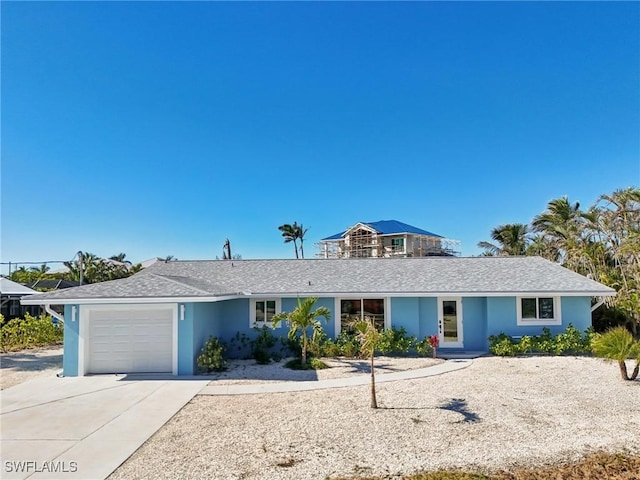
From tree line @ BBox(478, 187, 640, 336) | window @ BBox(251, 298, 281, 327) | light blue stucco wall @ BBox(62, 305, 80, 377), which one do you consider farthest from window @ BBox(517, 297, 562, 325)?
light blue stucco wall @ BBox(62, 305, 80, 377)

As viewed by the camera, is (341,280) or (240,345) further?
(341,280)

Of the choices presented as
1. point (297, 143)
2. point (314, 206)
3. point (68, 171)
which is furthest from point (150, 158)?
point (314, 206)

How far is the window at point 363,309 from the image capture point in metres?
15.7

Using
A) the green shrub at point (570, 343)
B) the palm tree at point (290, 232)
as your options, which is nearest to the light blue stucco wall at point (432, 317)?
the green shrub at point (570, 343)

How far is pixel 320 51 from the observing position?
15.7m

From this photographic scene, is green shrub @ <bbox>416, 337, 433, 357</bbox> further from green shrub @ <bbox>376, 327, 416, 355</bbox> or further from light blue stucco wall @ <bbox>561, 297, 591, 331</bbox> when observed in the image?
light blue stucco wall @ <bbox>561, 297, 591, 331</bbox>

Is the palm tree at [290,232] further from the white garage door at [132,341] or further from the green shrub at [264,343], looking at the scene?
the white garage door at [132,341]

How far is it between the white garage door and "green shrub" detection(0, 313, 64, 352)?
31.4 feet

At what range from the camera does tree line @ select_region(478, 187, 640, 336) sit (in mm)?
17469

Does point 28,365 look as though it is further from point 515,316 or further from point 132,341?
point 515,316

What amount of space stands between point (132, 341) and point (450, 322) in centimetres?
1192

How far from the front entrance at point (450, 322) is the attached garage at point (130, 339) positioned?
10312mm

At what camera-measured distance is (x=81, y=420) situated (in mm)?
7766

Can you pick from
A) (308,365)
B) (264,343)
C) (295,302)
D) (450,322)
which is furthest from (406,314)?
(264,343)
